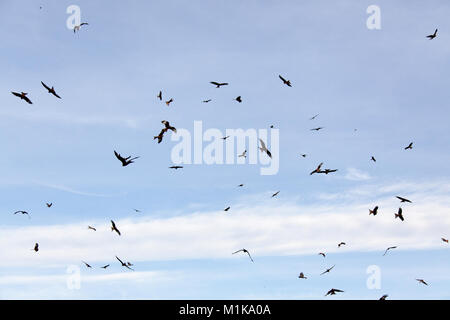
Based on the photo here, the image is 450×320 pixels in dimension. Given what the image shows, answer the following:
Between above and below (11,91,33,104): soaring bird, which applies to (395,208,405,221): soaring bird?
below

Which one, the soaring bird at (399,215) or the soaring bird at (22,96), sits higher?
the soaring bird at (22,96)

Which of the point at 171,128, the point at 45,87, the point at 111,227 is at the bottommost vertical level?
the point at 111,227

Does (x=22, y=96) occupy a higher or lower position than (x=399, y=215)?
higher
